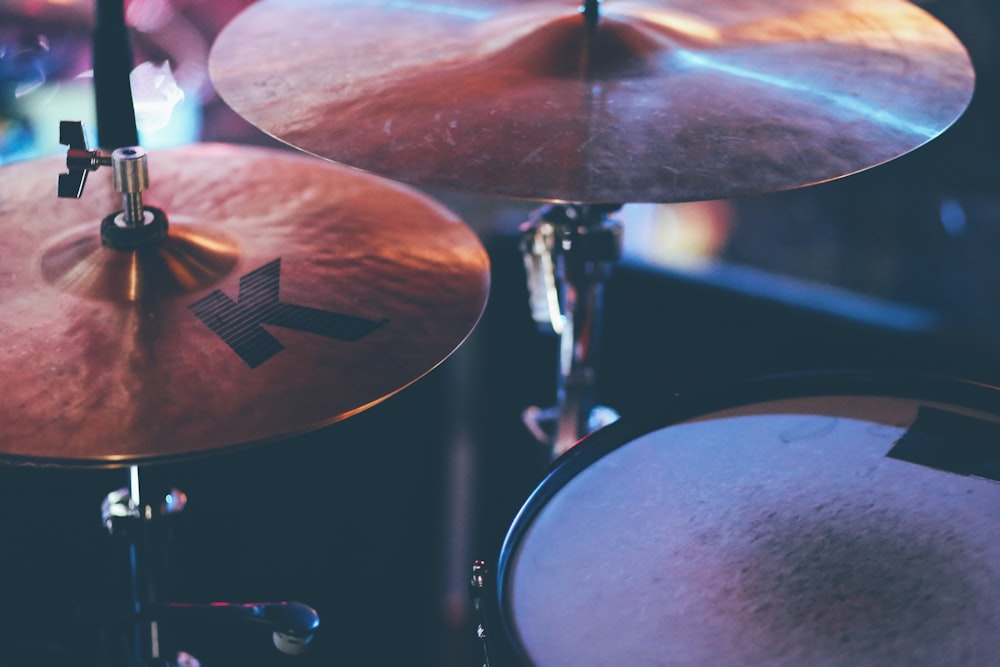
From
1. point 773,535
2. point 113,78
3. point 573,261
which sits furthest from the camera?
point 573,261

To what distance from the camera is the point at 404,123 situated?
74cm

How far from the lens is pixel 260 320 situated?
0.75 m

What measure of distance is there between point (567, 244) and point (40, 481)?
0.92 meters

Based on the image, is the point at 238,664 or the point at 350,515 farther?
the point at 350,515

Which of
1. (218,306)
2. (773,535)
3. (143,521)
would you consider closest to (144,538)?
(143,521)

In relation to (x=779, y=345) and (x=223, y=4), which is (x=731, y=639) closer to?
(x=779, y=345)

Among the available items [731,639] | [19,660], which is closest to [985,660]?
[731,639]

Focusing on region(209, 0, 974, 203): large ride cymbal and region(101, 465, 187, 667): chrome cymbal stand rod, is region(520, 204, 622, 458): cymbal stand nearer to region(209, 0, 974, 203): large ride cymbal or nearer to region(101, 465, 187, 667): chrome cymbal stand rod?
region(209, 0, 974, 203): large ride cymbal

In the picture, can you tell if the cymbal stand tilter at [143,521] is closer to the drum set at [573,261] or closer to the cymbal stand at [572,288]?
the drum set at [573,261]

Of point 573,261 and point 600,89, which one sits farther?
point 573,261

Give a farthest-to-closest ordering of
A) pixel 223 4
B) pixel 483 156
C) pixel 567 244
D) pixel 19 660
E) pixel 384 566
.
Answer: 1. pixel 223 4
2. pixel 384 566
3. pixel 19 660
4. pixel 567 244
5. pixel 483 156

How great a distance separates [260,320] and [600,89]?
1.07 feet

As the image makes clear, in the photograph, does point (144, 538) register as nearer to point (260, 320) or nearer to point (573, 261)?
point (260, 320)

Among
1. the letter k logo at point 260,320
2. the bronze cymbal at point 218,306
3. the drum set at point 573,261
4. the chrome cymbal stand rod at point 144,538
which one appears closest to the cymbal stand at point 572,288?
the drum set at point 573,261
